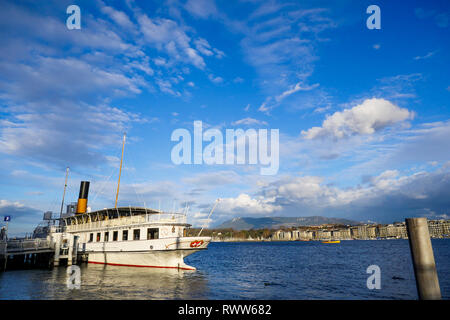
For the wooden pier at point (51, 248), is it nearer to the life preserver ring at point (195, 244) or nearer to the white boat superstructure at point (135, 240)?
the white boat superstructure at point (135, 240)

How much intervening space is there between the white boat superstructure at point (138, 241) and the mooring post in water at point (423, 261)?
2209cm

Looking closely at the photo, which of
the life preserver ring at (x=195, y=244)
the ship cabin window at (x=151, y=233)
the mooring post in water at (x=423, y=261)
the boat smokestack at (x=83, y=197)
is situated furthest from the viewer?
the boat smokestack at (x=83, y=197)

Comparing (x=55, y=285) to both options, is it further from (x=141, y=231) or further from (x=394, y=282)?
(x=394, y=282)

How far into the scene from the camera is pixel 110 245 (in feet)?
112

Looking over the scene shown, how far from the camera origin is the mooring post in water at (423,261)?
8664 mm

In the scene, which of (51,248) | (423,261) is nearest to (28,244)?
(51,248)

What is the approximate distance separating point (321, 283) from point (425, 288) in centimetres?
1721

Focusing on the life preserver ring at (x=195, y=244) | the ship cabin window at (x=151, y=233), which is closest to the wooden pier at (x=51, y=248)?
the ship cabin window at (x=151, y=233)

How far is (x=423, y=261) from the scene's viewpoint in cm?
877

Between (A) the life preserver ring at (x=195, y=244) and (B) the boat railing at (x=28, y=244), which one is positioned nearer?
(A) the life preserver ring at (x=195, y=244)

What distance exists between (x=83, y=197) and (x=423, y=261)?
4382cm

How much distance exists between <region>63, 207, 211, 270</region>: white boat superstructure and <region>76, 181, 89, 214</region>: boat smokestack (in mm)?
4198
